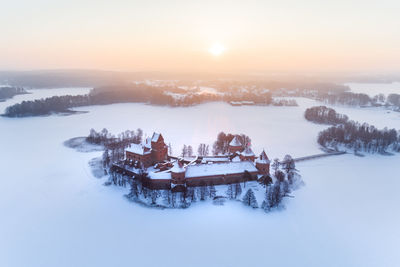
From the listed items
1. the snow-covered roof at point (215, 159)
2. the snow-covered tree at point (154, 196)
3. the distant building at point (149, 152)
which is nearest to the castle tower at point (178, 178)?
the snow-covered tree at point (154, 196)

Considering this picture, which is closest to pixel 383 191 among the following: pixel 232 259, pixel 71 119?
pixel 232 259

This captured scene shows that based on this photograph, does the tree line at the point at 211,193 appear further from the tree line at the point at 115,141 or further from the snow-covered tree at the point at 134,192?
the tree line at the point at 115,141

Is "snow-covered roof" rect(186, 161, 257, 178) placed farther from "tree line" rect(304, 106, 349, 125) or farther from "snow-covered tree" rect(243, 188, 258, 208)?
"tree line" rect(304, 106, 349, 125)

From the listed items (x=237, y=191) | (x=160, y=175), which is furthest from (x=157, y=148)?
(x=237, y=191)

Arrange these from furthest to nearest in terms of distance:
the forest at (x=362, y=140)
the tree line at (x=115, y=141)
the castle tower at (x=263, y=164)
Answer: the forest at (x=362, y=140) < the tree line at (x=115, y=141) < the castle tower at (x=263, y=164)

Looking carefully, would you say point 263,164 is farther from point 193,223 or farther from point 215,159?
point 193,223

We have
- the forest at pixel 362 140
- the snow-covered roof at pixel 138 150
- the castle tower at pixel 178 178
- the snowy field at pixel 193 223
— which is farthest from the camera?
the forest at pixel 362 140

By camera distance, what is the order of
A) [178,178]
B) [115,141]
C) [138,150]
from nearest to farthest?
[178,178] → [138,150] → [115,141]
